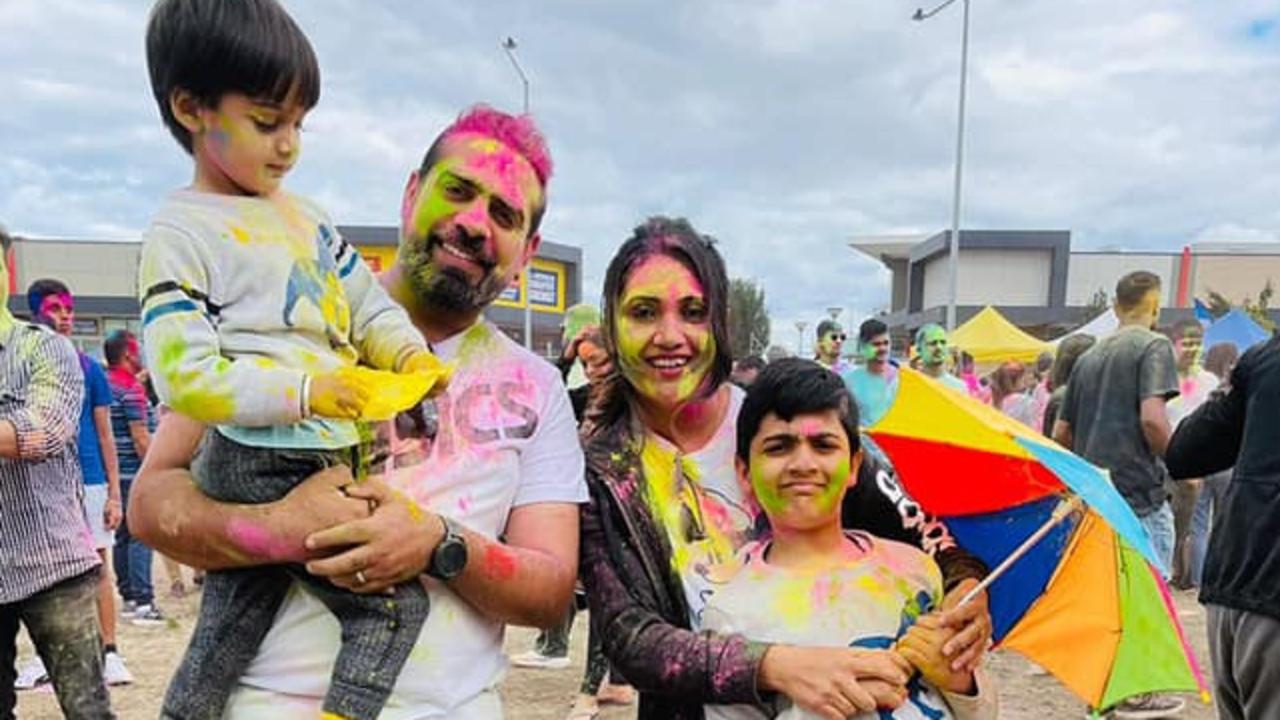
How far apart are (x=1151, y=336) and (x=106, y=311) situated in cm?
3153

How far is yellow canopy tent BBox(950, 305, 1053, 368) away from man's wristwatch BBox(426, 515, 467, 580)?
14635mm

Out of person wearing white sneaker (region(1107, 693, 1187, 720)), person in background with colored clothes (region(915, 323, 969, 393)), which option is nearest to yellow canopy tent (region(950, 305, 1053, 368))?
person in background with colored clothes (region(915, 323, 969, 393))

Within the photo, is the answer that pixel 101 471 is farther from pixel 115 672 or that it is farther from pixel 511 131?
pixel 511 131

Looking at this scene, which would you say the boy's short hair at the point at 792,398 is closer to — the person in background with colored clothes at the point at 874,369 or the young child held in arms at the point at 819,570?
the young child held in arms at the point at 819,570

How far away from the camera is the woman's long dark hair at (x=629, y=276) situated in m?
1.78

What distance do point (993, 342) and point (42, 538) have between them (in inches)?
597

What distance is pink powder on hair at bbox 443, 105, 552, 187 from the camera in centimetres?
160

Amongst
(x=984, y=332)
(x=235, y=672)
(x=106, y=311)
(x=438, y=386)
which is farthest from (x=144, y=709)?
(x=106, y=311)

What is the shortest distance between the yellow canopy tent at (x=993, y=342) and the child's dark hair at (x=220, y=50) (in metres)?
14.8

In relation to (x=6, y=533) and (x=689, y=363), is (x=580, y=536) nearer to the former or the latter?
(x=689, y=363)

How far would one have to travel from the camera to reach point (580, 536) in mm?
1669

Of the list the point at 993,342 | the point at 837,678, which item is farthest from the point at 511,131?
the point at 993,342

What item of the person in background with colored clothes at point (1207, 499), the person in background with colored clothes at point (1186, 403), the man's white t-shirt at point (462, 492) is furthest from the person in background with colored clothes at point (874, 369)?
the man's white t-shirt at point (462, 492)

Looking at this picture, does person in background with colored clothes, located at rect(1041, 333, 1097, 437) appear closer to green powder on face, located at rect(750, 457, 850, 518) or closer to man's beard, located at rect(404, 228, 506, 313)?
green powder on face, located at rect(750, 457, 850, 518)
